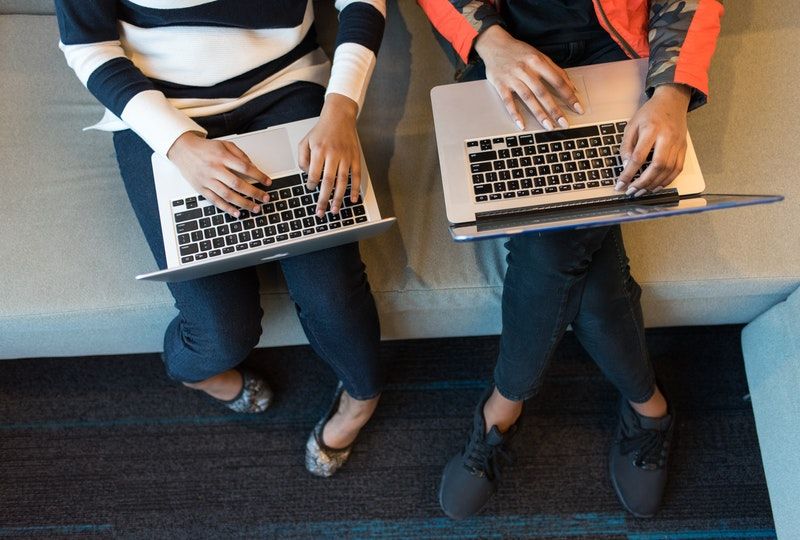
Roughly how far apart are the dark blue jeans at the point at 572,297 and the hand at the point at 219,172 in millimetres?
454

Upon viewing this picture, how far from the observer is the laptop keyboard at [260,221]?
99cm

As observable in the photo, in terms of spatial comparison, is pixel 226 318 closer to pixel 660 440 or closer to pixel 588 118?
pixel 588 118

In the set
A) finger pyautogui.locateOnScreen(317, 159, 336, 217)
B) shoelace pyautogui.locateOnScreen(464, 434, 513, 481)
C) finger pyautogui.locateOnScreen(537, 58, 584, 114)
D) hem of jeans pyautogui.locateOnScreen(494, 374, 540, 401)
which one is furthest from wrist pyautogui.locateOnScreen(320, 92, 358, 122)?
shoelace pyautogui.locateOnScreen(464, 434, 513, 481)

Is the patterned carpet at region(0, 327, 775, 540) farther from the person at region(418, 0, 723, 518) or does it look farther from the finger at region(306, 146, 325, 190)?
the finger at region(306, 146, 325, 190)

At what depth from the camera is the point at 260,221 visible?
1001 mm

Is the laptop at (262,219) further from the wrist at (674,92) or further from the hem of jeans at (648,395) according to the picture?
the hem of jeans at (648,395)

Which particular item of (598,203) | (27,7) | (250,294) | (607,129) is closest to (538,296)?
(598,203)

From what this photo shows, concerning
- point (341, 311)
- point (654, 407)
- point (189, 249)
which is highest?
point (189, 249)

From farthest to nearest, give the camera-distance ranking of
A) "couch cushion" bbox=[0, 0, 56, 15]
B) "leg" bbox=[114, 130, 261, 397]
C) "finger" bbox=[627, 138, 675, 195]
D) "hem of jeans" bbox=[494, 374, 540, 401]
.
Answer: "couch cushion" bbox=[0, 0, 56, 15] → "hem of jeans" bbox=[494, 374, 540, 401] → "leg" bbox=[114, 130, 261, 397] → "finger" bbox=[627, 138, 675, 195]

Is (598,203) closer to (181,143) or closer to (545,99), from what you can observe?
(545,99)


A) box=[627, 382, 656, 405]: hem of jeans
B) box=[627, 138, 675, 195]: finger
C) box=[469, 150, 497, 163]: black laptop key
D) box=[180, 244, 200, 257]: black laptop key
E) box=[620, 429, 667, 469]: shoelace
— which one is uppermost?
box=[627, 138, 675, 195]: finger

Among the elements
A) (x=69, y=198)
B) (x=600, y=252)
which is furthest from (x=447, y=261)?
(x=69, y=198)

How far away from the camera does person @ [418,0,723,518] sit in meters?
1.00

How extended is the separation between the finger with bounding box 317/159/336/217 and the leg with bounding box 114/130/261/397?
9.0 inches
